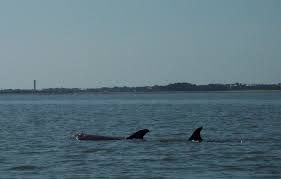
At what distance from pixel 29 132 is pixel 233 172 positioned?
2326cm

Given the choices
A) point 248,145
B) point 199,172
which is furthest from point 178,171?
point 248,145

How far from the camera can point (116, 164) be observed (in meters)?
26.1

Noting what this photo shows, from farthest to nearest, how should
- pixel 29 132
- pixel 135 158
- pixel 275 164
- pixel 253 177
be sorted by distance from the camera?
pixel 29 132, pixel 135 158, pixel 275 164, pixel 253 177

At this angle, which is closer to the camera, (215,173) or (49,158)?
(215,173)

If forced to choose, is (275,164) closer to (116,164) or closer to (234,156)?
(234,156)

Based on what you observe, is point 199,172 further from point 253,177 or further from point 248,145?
point 248,145

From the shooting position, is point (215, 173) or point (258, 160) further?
point (258, 160)

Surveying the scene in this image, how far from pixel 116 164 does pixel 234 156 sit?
5.02 m

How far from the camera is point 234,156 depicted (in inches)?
1128

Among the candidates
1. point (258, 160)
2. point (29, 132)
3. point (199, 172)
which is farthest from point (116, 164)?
point (29, 132)

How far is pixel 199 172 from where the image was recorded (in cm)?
2405

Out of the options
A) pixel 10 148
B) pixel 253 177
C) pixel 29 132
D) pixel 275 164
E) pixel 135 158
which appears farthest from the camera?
pixel 29 132

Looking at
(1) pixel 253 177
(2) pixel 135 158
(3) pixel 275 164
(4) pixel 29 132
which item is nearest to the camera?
(1) pixel 253 177

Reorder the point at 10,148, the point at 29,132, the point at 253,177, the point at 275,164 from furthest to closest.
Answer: the point at 29,132
the point at 10,148
the point at 275,164
the point at 253,177
